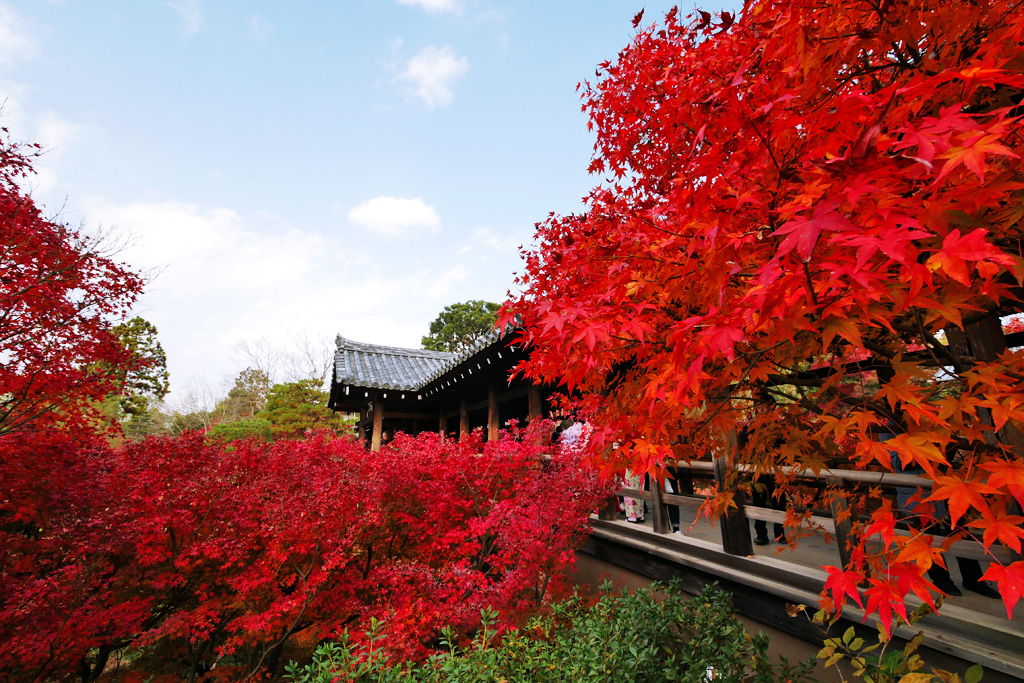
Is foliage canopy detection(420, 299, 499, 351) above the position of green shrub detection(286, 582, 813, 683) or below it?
above

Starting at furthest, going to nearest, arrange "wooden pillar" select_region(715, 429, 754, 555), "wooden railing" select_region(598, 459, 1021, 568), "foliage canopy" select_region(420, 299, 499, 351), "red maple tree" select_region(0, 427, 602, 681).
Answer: "foliage canopy" select_region(420, 299, 499, 351)
"red maple tree" select_region(0, 427, 602, 681)
"wooden pillar" select_region(715, 429, 754, 555)
"wooden railing" select_region(598, 459, 1021, 568)

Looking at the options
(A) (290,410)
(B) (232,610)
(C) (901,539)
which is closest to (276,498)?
(B) (232,610)

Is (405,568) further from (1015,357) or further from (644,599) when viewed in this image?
(1015,357)

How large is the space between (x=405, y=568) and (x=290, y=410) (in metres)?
17.6

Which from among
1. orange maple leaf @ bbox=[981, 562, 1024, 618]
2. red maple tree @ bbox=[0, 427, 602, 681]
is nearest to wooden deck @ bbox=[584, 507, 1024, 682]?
red maple tree @ bbox=[0, 427, 602, 681]

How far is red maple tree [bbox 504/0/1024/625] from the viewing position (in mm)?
1265

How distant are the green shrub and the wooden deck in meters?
0.43

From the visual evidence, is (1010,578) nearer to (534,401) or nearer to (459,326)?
(534,401)

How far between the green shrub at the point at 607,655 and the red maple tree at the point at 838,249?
1.08m

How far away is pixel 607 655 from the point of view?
9.22 ft

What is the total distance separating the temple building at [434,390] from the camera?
25.4 feet

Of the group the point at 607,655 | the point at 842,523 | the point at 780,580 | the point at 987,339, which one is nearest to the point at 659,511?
the point at 780,580

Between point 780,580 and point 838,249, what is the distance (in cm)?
350

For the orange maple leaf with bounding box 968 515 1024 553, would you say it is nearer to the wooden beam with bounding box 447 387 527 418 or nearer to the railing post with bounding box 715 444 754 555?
the railing post with bounding box 715 444 754 555
